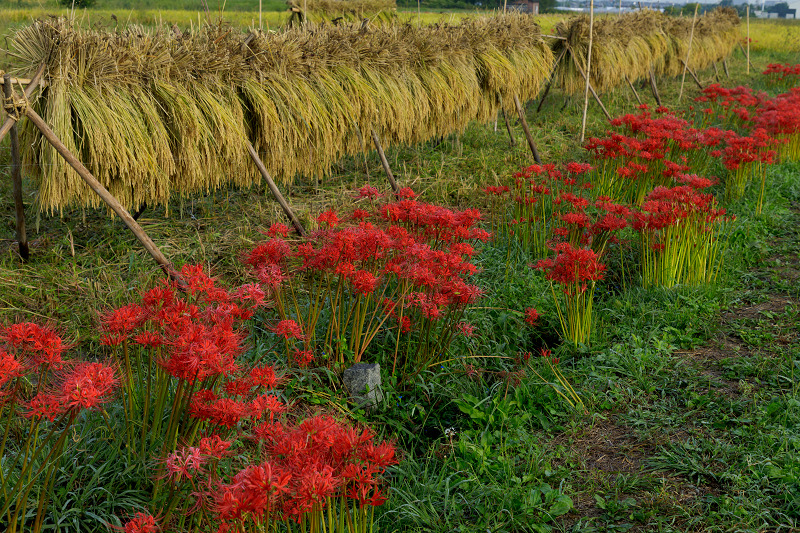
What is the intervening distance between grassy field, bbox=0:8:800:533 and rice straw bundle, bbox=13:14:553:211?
52 cm

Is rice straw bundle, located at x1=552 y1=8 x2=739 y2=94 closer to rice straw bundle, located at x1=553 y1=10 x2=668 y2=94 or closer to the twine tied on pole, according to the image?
rice straw bundle, located at x1=553 y1=10 x2=668 y2=94

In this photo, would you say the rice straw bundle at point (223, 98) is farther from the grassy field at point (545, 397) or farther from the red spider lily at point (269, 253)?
the red spider lily at point (269, 253)

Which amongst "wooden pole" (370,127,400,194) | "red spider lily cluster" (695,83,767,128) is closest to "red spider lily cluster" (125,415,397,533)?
"wooden pole" (370,127,400,194)

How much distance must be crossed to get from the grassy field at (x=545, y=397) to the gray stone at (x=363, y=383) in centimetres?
8

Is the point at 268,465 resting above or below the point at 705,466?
above

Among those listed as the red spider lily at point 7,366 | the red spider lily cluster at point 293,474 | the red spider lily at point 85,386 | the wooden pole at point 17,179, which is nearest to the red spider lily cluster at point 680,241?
the red spider lily cluster at point 293,474

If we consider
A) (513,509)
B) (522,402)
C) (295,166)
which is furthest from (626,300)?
(295,166)

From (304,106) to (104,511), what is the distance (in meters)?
3.48

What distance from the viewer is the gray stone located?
2898mm

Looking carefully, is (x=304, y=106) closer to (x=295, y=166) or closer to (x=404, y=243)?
(x=295, y=166)

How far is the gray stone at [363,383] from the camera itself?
2.90m

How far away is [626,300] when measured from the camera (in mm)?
3969

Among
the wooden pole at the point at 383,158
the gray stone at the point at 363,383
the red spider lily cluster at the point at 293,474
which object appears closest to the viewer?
the red spider lily cluster at the point at 293,474

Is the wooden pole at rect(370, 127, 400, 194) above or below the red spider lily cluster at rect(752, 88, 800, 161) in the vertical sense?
below
